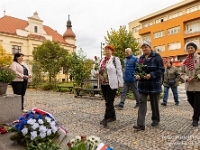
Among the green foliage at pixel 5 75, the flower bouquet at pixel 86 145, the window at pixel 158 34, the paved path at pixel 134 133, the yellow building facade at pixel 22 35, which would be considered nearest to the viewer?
the flower bouquet at pixel 86 145

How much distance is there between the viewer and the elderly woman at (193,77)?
4074 millimetres

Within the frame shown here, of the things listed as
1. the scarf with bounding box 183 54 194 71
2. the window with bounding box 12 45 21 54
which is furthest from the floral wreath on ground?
the window with bounding box 12 45 21 54

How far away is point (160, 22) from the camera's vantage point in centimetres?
3553

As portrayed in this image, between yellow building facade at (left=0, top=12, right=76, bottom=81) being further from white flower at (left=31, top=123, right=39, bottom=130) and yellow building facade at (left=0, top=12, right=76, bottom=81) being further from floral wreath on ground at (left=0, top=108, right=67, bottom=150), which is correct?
white flower at (left=31, top=123, right=39, bottom=130)

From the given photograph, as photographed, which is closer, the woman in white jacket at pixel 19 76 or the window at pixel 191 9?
the woman in white jacket at pixel 19 76

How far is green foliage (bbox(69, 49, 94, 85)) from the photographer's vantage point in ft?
35.7

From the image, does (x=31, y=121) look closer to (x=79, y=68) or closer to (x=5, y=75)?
(x=5, y=75)

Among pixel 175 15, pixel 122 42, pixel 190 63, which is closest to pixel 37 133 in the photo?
pixel 190 63

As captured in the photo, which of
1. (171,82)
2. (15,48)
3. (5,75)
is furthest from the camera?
(15,48)

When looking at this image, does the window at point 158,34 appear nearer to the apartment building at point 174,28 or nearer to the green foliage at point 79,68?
the apartment building at point 174,28

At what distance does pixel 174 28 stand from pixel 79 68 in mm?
28446

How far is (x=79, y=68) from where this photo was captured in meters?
10.9

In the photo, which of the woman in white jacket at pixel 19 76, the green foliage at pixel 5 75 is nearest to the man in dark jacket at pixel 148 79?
the green foliage at pixel 5 75

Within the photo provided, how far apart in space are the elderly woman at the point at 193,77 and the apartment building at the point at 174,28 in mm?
26837
